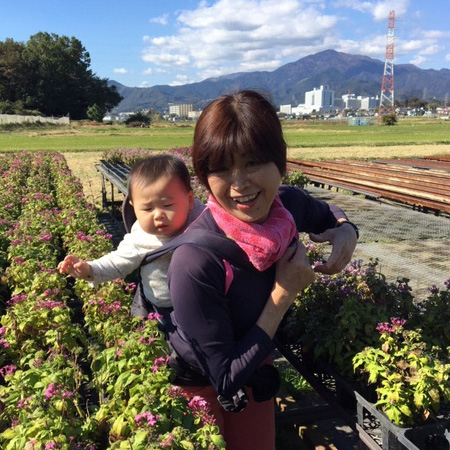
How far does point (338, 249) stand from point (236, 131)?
901 mm

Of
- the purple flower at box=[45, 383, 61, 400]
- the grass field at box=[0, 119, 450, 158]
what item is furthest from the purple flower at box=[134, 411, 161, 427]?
the grass field at box=[0, 119, 450, 158]

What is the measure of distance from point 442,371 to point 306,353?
0.80 meters

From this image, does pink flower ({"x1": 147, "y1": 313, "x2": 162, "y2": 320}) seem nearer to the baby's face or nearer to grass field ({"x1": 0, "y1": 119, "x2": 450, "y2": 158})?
the baby's face

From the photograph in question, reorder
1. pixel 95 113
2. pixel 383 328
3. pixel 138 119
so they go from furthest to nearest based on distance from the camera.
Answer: pixel 138 119 → pixel 95 113 → pixel 383 328

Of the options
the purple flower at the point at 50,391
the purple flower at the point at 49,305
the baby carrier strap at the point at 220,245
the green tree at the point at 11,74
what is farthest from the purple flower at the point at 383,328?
the green tree at the point at 11,74

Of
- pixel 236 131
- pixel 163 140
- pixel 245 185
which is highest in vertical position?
pixel 236 131

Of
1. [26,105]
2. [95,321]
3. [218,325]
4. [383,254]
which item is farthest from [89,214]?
[26,105]

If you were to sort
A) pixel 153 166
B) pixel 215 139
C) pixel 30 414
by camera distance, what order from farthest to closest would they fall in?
pixel 153 166, pixel 30 414, pixel 215 139

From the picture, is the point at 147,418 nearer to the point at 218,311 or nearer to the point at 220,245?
the point at 218,311

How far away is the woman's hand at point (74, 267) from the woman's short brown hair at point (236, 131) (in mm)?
715

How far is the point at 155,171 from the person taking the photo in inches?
79.6

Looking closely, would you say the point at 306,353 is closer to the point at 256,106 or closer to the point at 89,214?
the point at 256,106

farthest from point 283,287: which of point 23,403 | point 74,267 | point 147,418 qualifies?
point 23,403

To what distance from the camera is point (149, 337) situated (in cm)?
192
